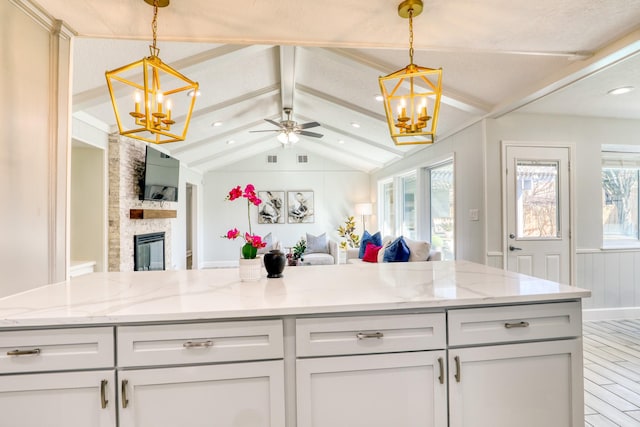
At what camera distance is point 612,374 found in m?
2.63

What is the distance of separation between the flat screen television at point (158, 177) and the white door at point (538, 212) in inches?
183

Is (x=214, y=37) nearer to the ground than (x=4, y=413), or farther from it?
farther from it

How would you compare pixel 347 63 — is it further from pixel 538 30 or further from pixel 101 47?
pixel 101 47

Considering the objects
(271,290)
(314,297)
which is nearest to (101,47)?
(271,290)

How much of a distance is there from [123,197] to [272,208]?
4.59 meters

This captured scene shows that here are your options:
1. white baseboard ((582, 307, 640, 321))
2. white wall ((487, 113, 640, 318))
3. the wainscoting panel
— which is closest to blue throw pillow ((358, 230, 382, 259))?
white wall ((487, 113, 640, 318))

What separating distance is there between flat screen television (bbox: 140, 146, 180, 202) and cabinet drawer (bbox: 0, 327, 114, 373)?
3.89 metres

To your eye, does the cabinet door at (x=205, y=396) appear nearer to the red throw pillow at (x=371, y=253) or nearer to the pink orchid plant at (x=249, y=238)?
the pink orchid plant at (x=249, y=238)

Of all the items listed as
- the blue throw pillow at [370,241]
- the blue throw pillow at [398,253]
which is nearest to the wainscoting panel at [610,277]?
the blue throw pillow at [398,253]

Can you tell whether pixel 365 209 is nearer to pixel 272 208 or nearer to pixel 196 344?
pixel 272 208

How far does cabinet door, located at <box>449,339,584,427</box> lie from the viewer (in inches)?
55.3

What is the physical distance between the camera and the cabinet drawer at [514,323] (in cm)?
141

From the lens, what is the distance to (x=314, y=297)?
1.43 meters

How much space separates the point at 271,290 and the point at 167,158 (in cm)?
463
